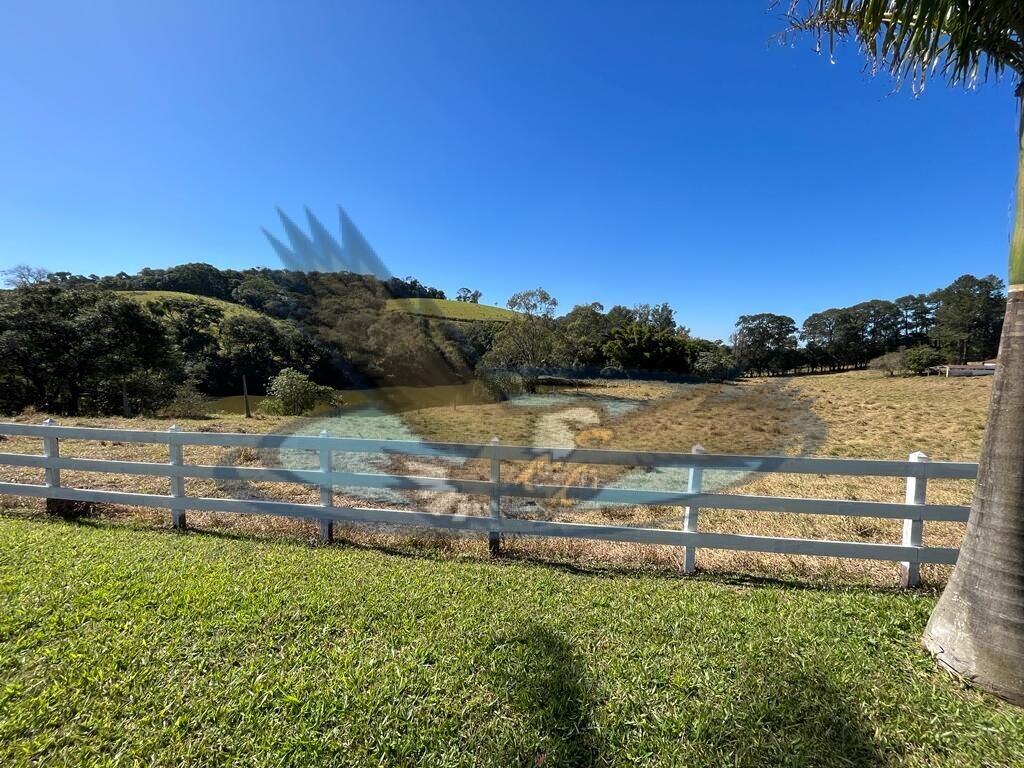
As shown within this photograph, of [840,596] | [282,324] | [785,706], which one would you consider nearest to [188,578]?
[282,324]

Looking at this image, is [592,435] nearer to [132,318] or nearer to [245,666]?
[245,666]

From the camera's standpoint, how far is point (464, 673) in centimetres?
204

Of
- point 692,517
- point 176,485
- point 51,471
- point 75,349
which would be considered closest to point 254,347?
point 51,471

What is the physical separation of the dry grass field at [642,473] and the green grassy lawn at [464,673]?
710mm

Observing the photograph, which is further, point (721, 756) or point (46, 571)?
point (46, 571)

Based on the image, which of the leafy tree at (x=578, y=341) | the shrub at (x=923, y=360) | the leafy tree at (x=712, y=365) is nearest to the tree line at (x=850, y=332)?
the shrub at (x=923, y=360)

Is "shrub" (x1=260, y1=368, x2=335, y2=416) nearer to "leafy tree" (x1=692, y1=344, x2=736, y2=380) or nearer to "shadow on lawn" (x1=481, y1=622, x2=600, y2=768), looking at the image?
"shadow on lawn" (x1=481, y1=622, x2=600, y2=768)

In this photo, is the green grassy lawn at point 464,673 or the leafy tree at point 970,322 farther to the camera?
the leafy tree at point 970,322

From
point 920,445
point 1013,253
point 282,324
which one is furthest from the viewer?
point 920,445

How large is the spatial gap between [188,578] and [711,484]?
23.1 feet

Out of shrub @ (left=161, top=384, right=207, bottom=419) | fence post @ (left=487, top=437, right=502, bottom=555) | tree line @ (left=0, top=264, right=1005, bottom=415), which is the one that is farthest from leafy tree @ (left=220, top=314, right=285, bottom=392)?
shrub @ (left=161, top=384, right=207, bottom=419)

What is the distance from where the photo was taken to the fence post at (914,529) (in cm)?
314

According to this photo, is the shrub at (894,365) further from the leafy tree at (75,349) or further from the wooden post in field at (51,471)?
the leafy tree at (75,349)

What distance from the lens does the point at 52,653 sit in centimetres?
216
